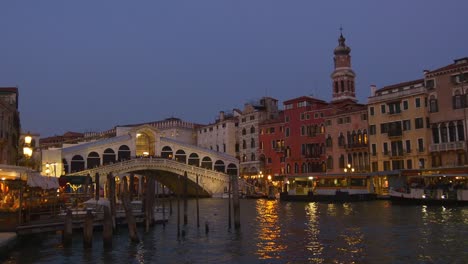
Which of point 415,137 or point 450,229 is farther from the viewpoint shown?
point 415,137

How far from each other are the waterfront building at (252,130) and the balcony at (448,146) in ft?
70.6

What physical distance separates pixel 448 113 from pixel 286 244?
2617 cm

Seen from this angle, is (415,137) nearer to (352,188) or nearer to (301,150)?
(352,188)

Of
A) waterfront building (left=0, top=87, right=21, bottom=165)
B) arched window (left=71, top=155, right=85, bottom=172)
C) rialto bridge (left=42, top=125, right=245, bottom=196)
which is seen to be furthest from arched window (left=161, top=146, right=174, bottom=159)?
waterfront building (left=0, top=87, right=21, bottom=165)

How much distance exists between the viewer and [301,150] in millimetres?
53156

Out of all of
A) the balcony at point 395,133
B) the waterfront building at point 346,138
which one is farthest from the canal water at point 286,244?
the waterfront building at point 346,138

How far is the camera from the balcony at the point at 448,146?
3875cm

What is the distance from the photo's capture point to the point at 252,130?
59.7 m

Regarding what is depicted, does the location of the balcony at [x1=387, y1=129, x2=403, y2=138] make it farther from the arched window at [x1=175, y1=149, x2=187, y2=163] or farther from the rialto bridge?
the arched window at [x1=175, y1=149, x2=187, y2=163]

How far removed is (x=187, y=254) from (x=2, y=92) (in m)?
27.0

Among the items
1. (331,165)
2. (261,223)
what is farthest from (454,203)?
Result: (331,165)

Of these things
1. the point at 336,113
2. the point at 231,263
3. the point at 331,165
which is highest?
the point at 336,113

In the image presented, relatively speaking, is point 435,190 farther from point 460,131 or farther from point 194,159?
point 194,159

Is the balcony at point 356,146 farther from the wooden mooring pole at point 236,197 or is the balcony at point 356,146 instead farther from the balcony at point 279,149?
the wooden mooring pole at point 236,197
